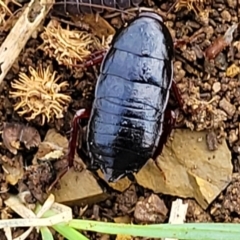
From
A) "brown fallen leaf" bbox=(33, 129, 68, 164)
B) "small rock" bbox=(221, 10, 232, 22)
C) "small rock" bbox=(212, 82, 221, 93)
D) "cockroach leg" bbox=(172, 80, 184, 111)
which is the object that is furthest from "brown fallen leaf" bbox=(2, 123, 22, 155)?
"small rock" bbox=(221, 10, 232, 22)

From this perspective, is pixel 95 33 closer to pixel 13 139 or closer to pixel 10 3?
pixel 10 3

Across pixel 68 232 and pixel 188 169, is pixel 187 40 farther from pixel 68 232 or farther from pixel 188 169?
pixel 68 232

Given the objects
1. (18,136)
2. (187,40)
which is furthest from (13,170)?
(187,40)

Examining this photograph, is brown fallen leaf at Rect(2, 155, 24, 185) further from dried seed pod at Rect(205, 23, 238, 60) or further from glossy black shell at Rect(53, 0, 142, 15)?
dried seed pod at Rect(205, 23, 238, 60)

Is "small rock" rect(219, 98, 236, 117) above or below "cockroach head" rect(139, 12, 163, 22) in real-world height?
below

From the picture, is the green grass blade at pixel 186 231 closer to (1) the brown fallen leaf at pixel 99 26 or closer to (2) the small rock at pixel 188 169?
(2) the small rock at pixel 188 169
